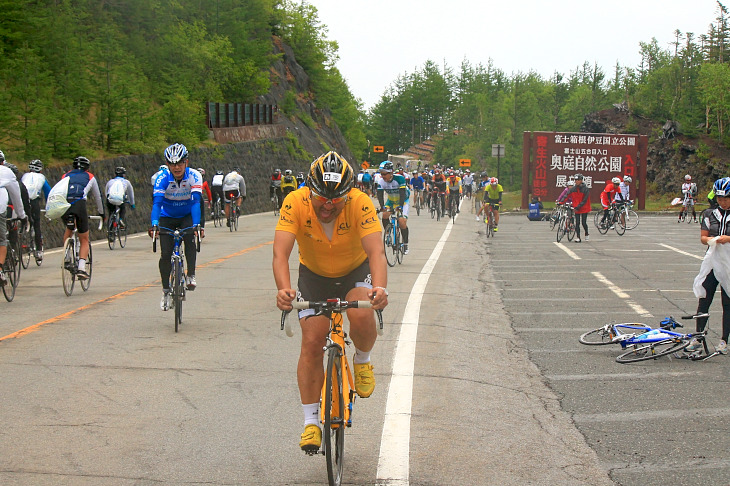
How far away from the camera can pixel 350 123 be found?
381ft

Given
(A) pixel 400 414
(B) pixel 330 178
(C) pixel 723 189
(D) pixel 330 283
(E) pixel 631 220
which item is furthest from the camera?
(E) pixel 631 220

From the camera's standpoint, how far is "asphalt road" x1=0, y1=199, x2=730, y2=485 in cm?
497

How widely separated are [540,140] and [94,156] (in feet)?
79.1

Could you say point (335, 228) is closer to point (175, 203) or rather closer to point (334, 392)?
point (334, 392)

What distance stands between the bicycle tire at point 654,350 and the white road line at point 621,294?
2.61 meters

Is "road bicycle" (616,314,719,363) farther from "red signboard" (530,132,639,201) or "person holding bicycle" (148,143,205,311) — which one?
"red signboard" (530,132,639,201)

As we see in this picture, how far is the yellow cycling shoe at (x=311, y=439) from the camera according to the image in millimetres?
4500

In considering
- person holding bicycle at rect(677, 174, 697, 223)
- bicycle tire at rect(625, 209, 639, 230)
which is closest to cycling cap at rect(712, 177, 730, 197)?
bicycle tire at rect(625, 209, 639, 230)

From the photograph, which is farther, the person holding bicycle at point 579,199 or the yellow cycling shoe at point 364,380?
the person holding bicycle at point 579,199

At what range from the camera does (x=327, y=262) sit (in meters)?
5.11

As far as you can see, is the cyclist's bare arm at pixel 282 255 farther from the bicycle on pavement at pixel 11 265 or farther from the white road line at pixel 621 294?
the bicycle on pavement at pixel 11 265

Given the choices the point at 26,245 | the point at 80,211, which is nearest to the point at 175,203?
the point at 80,211

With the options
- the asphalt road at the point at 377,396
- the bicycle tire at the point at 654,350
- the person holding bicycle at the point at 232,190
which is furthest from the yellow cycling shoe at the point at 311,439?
the person holding bicycle at the point at 232,190

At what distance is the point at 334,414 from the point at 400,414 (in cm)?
169
